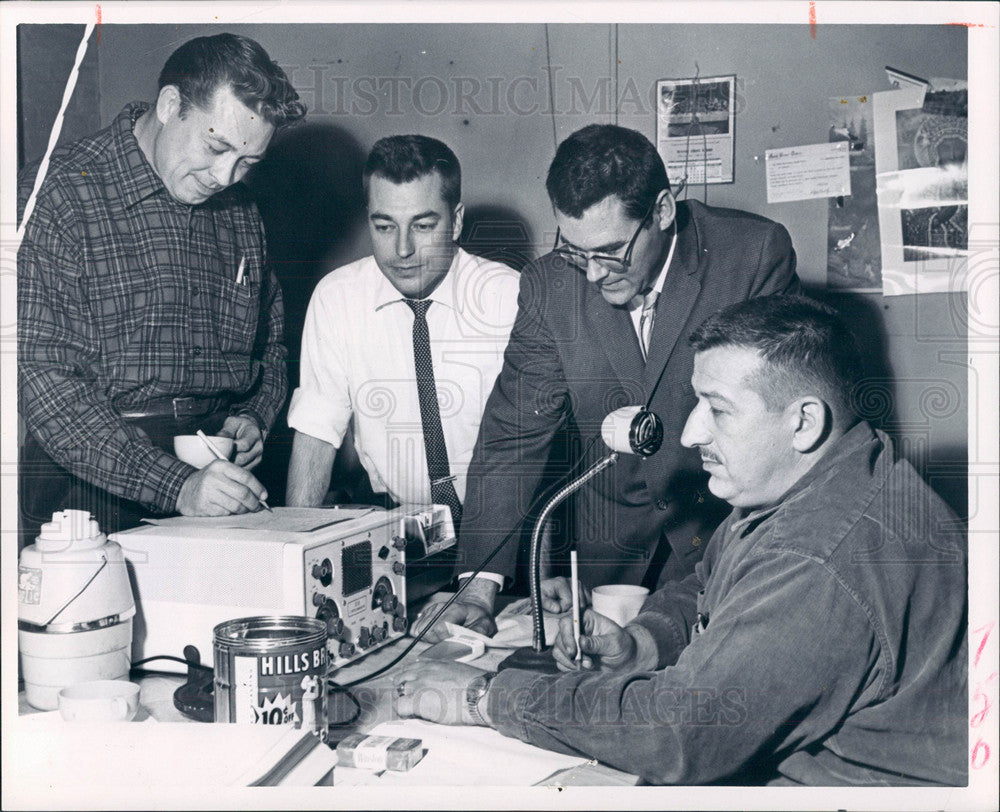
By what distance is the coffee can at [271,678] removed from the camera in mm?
1384

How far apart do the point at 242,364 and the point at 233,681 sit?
63cm

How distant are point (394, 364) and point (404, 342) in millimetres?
45

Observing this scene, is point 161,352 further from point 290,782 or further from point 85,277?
point 290,782

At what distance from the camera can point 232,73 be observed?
173cm

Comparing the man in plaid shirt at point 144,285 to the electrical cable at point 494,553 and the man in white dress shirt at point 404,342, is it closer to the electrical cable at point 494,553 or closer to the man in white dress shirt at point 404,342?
the man in white dress shirt at point 404,342

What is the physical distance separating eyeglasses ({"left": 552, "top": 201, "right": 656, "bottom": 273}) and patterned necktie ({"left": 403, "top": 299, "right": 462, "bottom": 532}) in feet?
0.86

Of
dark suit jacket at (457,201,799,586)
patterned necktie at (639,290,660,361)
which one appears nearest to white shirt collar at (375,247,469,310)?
dark suit jacket at (457,201,799,586)

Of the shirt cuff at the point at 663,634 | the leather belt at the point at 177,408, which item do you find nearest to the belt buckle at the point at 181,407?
the leather belt at the point at 177,408

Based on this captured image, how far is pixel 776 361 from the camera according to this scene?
1.53 m

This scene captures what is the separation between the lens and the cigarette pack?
136 cm

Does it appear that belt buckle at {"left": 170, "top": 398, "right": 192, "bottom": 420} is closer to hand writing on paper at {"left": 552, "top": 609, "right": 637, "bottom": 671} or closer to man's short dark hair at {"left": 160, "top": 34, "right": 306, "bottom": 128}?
man's short dark hair at {"left": 160, "top": 34, "right": 306, "bottom": 128}

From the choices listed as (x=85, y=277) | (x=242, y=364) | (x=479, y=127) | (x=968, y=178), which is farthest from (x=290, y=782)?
(x=968, y=178)

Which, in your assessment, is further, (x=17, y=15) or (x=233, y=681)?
(x=17, y=15)

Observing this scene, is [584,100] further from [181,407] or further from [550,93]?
[181,407]
